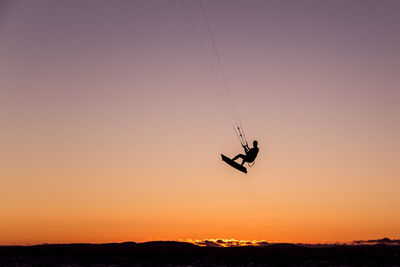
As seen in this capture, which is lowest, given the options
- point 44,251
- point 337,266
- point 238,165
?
point 337,266

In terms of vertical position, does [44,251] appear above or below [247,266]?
above

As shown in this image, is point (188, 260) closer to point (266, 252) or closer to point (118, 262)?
point (118, 262)

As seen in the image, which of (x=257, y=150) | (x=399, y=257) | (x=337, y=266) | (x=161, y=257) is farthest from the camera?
(x=161, y=257)

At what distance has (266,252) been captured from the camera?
38688 mm

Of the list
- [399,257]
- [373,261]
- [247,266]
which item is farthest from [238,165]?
[399,257]

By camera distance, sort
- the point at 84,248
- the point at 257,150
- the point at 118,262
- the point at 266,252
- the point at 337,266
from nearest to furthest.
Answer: the point at 257,150 < the point at 337,266 < the point at 118,262 < the point at 266,252 < the point at 84,248

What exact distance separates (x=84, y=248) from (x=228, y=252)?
15565 millimetres

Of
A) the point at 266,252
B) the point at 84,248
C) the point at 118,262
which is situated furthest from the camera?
the point at 84,248

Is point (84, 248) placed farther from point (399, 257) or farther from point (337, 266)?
point (399, 257)

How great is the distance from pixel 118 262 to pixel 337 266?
16.3 m

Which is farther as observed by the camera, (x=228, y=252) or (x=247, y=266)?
(x=228, y=252)

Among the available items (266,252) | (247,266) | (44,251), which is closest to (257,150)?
(247,266)

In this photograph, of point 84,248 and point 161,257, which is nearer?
point 161,257

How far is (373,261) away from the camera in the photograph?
29094 mm
